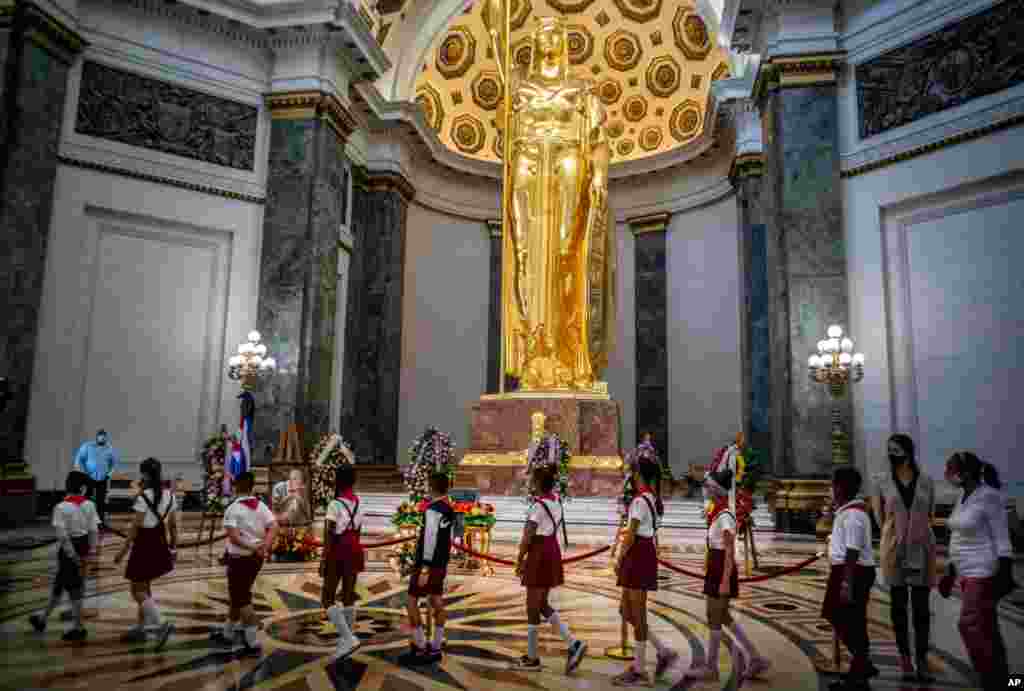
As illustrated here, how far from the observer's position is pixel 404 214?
1770cm

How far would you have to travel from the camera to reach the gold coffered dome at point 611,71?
62.9 ft

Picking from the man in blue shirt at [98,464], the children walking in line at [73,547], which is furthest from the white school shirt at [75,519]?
the man in blue shirt at [98,464]

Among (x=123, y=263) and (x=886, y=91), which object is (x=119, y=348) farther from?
(x=886, y=91)

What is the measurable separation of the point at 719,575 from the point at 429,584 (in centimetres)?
165

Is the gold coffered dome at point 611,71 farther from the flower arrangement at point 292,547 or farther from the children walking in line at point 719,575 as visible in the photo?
the children walking in line at point 719,575

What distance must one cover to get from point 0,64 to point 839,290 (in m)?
12.3

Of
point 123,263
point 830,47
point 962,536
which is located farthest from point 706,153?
point 962,536

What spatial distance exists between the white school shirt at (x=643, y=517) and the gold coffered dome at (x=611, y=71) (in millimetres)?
16593

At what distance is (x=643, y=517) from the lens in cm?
410

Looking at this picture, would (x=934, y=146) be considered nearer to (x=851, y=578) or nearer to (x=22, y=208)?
(x=851, y=578)

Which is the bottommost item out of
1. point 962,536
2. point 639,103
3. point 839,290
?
point 962,536

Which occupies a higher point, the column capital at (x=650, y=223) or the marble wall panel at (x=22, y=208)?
the column capital at (x=650, y=223)

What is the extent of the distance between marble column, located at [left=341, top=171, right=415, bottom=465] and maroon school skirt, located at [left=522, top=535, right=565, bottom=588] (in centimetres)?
1254

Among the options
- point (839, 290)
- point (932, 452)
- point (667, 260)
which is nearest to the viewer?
point (932, 452)
